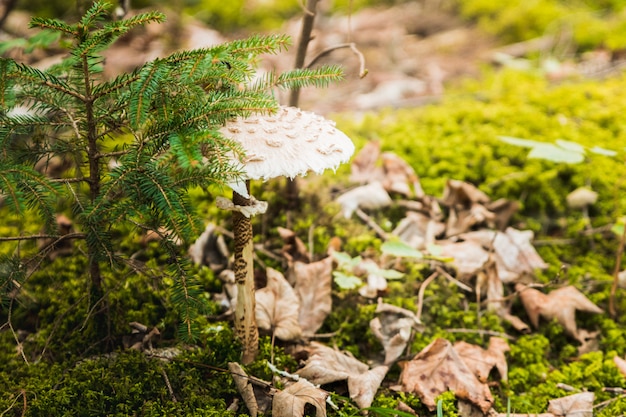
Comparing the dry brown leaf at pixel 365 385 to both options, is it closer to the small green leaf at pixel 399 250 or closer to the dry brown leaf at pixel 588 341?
the small green leaf at pixel 399 250

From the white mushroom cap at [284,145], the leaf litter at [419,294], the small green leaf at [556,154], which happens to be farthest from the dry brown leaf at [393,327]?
the small green leaf at [556,154]

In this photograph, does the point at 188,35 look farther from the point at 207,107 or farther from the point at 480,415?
the point at 480,415

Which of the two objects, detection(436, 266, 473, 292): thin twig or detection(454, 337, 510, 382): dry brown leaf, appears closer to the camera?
detection(454, 337, 510, 382): dry brown leaf

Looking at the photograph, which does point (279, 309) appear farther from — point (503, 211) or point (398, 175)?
point (503, 211)

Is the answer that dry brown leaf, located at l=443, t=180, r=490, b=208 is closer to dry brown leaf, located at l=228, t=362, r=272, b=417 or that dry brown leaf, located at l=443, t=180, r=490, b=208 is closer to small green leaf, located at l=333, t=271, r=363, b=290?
small green leaf, located at l=333, t=271, r=363, b=290

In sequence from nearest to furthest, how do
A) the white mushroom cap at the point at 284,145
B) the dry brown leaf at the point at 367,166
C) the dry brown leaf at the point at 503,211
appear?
the white mushroom cap at the point at 284,145 → the dry brown leaf at the point at 503,211 → the dry brown leaf at the point at 367,166

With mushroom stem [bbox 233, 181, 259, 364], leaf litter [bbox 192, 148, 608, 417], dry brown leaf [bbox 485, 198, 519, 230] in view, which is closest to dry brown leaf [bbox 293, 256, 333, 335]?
leaf litter [bbox 192, 148, 608, 417]
